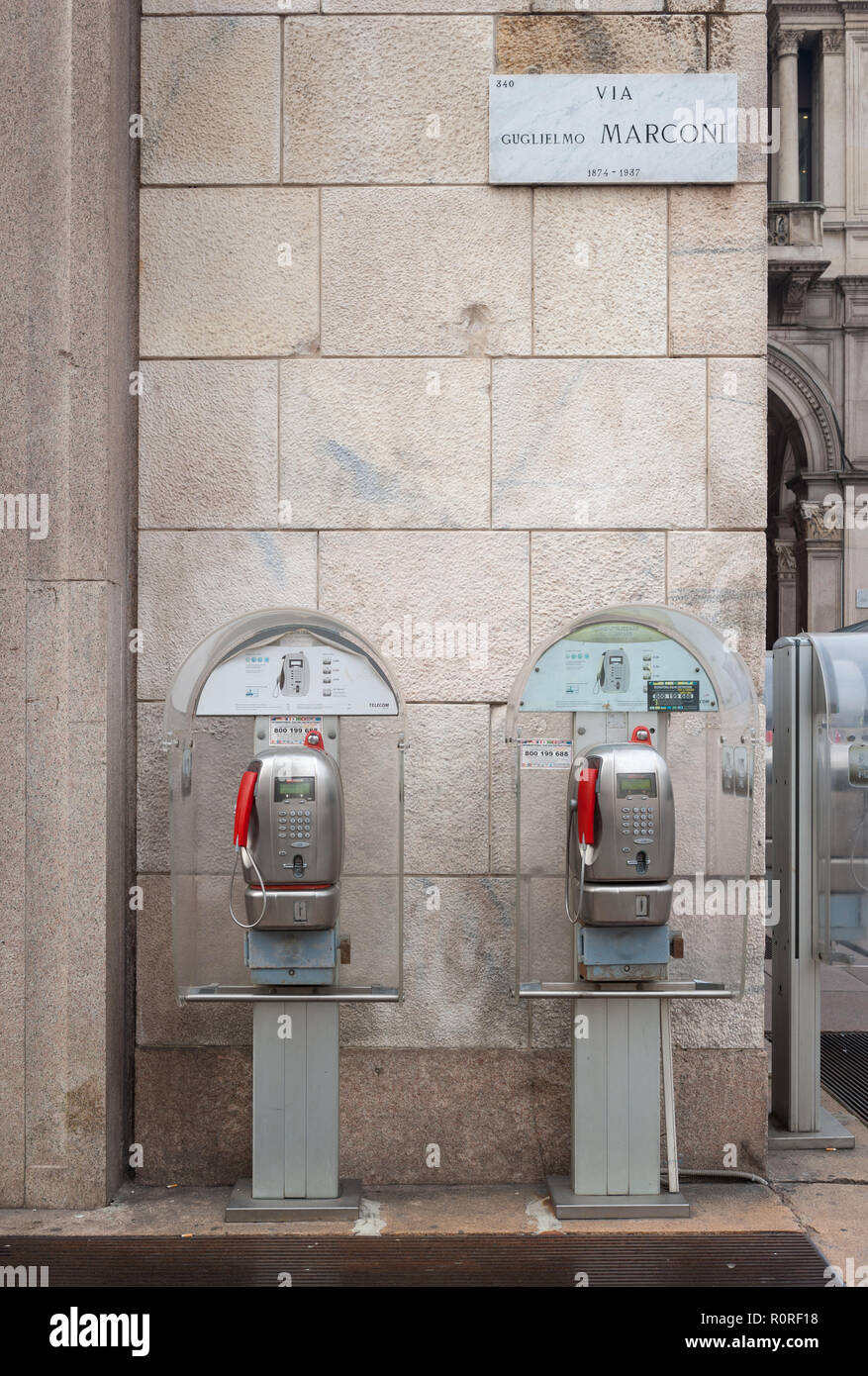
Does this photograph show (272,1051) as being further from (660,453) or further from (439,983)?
(660,453)

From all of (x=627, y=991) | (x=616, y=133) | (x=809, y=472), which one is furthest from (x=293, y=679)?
(x=809, y=472)

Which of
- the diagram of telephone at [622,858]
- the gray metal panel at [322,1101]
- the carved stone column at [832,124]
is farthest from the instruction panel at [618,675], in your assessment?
the carved stone column at [832,124]

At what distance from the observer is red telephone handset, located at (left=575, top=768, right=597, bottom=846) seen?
11.2 ft

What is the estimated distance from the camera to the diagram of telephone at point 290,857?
3410mm

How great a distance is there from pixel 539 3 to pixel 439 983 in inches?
140

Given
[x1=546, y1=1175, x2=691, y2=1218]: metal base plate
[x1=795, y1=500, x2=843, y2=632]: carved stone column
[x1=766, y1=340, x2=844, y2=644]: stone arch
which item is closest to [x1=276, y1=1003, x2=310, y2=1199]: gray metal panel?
[x1=546, y1=1175, x2=691, y2=1218]: metal base plate

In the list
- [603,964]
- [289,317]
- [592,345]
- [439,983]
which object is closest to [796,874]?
[603,964]

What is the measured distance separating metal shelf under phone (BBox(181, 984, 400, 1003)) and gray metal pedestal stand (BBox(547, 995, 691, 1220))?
2.11 feet

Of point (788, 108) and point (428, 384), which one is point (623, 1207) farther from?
point (788, 108)

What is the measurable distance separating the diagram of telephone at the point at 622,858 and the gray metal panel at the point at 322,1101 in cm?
85

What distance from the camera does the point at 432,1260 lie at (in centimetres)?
332
